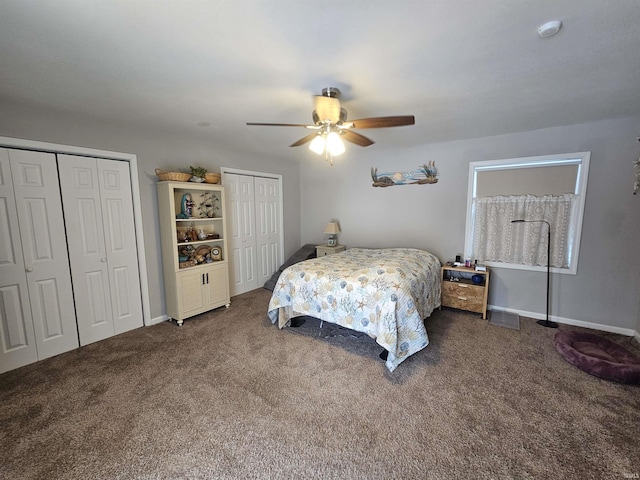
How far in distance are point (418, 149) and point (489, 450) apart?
3.56 meters

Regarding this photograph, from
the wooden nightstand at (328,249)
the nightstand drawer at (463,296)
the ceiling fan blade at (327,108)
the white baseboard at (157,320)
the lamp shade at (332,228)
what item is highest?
the ceiling fan blade at (327,108)

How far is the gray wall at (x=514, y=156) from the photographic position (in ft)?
9.50

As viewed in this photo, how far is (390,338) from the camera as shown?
231 cm

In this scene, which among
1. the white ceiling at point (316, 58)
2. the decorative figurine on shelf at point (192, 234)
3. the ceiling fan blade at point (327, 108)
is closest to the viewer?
the white ceiling at point (316, 58)

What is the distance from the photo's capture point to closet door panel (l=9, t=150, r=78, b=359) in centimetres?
242

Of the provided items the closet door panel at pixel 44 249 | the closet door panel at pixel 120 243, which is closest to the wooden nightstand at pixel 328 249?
the closet door panel at pixel 120 243

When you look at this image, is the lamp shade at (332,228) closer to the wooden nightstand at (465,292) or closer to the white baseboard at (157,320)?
the wooden nightstand at (465,292)

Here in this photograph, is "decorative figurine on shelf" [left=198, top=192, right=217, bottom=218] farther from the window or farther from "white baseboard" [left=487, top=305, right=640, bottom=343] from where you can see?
"white baseboard" [left=487, top=305, right=640, bottom=343]

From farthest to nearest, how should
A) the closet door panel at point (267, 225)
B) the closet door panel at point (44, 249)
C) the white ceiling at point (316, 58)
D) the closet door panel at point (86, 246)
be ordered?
the closet door panel at point (267, 225) → the closet door panel at point (86, 246) → the closet door panel at point (44, 249) → the white ceiling at point (316, 58)

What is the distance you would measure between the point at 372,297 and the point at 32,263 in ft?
10.5

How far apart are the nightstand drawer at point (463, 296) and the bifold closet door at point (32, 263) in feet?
14.3

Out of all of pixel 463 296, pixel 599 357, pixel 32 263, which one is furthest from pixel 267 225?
pixel 599 357

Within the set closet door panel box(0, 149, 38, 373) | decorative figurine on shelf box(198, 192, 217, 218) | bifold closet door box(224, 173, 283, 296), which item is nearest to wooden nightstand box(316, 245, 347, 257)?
bifold closet door box(224, 173, 283, 296)

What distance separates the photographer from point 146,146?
3.13 metres
